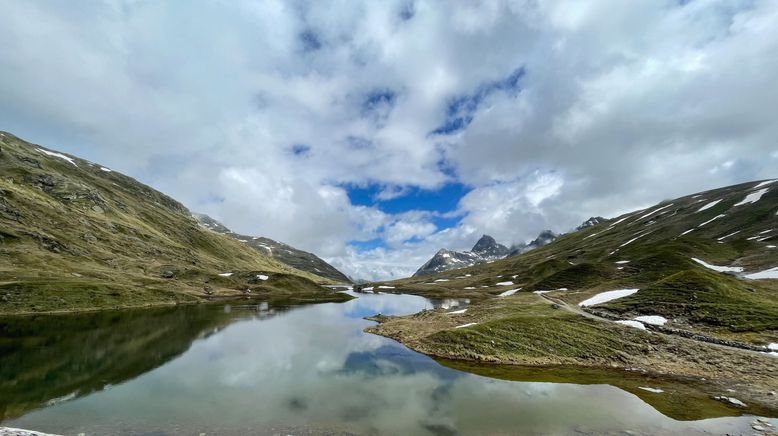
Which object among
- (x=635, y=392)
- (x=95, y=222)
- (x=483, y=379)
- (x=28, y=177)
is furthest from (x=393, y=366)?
(x=28, y=177)

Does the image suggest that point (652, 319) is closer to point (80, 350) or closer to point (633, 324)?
point (633, 324)

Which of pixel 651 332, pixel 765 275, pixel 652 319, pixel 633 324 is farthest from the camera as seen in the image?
pixel 765 275

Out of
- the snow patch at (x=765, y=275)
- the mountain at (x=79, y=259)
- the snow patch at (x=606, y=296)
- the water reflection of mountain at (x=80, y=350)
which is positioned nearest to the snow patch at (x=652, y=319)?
the snow patch at (x=606, y=296)

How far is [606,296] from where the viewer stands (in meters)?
81.0

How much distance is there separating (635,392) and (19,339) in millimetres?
83026

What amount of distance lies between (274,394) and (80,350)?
35332mm

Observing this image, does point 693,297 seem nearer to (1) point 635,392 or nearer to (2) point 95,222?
(1) point 635,392

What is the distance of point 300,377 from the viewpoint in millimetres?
40656

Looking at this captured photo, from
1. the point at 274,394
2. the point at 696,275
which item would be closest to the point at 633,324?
the point at 696,275

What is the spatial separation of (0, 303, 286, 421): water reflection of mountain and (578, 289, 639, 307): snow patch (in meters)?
82.6

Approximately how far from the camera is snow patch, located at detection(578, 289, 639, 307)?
253 ft

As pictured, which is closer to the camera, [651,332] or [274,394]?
[274,394]

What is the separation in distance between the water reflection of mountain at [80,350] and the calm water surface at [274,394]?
0.58 feet

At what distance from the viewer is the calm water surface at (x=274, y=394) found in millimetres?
26328
